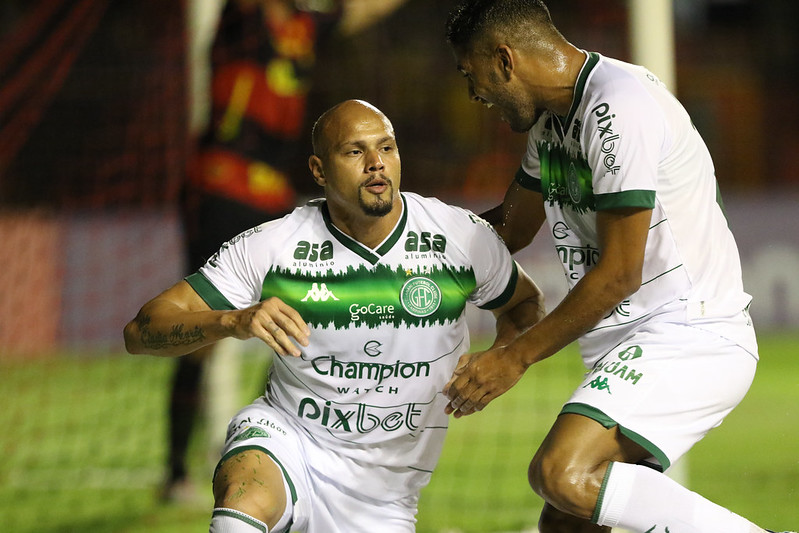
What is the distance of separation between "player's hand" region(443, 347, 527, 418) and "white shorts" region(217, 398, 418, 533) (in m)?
0.61

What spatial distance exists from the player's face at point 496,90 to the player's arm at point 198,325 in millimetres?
948

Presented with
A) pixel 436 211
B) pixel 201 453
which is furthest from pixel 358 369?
pixel 201 453

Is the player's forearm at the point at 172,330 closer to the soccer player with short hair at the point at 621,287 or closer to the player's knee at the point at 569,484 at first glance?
the soccer player with short hair at the point at 621,287

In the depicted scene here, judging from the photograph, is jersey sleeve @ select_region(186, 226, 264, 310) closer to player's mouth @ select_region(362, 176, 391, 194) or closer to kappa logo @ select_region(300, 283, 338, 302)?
kappa logo @ select_region(300, 283, 338, 302)

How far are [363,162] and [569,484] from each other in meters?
1.24

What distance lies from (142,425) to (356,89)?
7.12 meters

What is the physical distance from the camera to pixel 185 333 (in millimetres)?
3400

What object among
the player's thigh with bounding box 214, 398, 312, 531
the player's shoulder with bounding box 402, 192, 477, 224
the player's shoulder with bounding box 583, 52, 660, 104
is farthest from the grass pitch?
the player's thigh with bounding box 214, 398, 312, 531

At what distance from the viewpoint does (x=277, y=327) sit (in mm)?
3133

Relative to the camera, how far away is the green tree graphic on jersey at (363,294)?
11.9ft

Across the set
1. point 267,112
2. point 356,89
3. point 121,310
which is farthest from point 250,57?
point 356,89

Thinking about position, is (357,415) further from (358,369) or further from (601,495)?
(601,495)

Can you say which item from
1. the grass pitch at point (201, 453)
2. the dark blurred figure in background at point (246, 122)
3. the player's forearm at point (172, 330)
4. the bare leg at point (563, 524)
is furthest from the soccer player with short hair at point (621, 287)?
the dark blurred figure in background at point (246, 122)

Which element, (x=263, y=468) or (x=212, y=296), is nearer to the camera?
(x=263, y=468)
